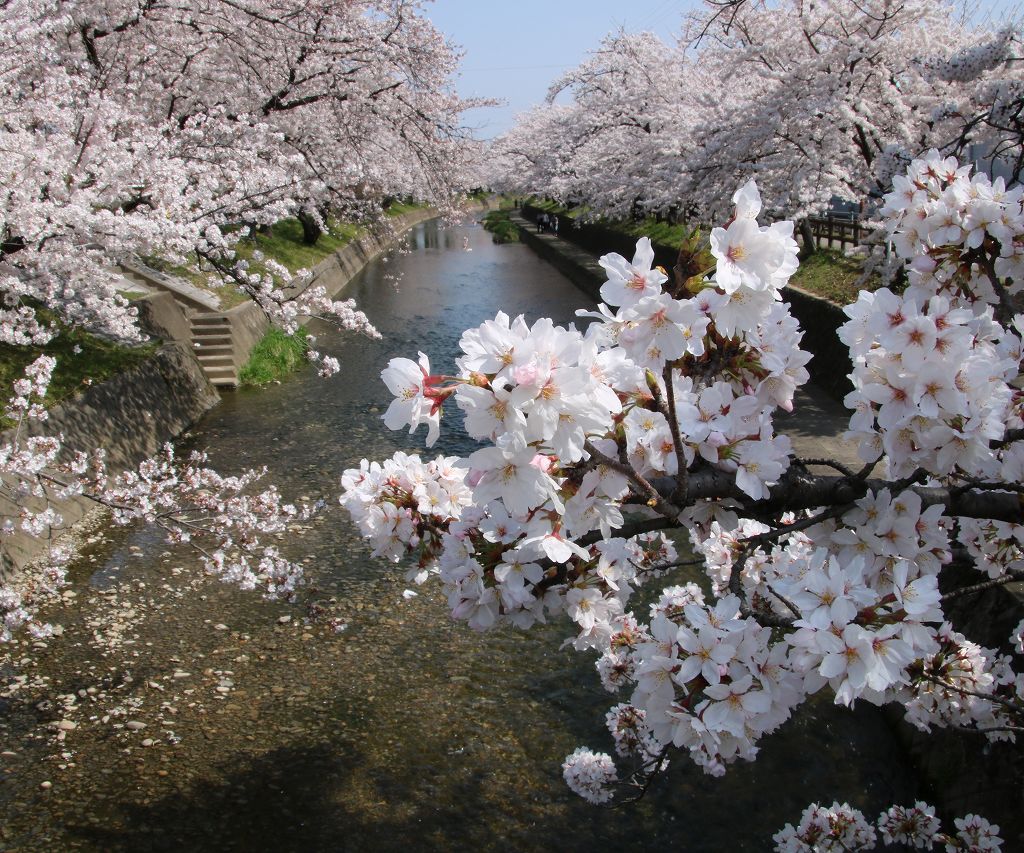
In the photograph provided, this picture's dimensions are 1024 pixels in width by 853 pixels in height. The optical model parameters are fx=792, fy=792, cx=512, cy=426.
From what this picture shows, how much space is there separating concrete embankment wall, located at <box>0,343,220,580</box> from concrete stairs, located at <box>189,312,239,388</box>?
23.0 inches

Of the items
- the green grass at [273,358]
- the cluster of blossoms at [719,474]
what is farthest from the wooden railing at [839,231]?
the cluster of blossoms at [719,474]

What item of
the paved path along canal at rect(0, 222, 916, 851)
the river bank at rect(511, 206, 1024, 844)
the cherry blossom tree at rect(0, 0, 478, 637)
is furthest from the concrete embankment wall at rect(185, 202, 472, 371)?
the river bank at rect(511, 206, 1024, 844)

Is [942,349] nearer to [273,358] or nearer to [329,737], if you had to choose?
[329,737]

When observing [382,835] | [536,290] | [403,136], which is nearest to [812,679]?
[382,835]

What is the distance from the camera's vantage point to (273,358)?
1480 cm

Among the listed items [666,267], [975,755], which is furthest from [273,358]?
[975,755]

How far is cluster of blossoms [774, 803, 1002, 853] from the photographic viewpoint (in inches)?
139

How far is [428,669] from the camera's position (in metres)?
6.17

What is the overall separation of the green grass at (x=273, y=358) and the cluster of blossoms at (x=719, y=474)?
472 inches

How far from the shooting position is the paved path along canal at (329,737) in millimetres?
4629

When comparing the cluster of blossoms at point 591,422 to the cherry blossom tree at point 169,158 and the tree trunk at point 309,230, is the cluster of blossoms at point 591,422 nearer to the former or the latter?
the cherry blossom tree at point 169,158

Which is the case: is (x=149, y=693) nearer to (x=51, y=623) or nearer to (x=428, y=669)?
(x=51, y=623)

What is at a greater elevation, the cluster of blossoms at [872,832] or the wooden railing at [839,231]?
the wooden railing at [839,231]

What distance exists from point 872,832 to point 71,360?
32.7 feet
